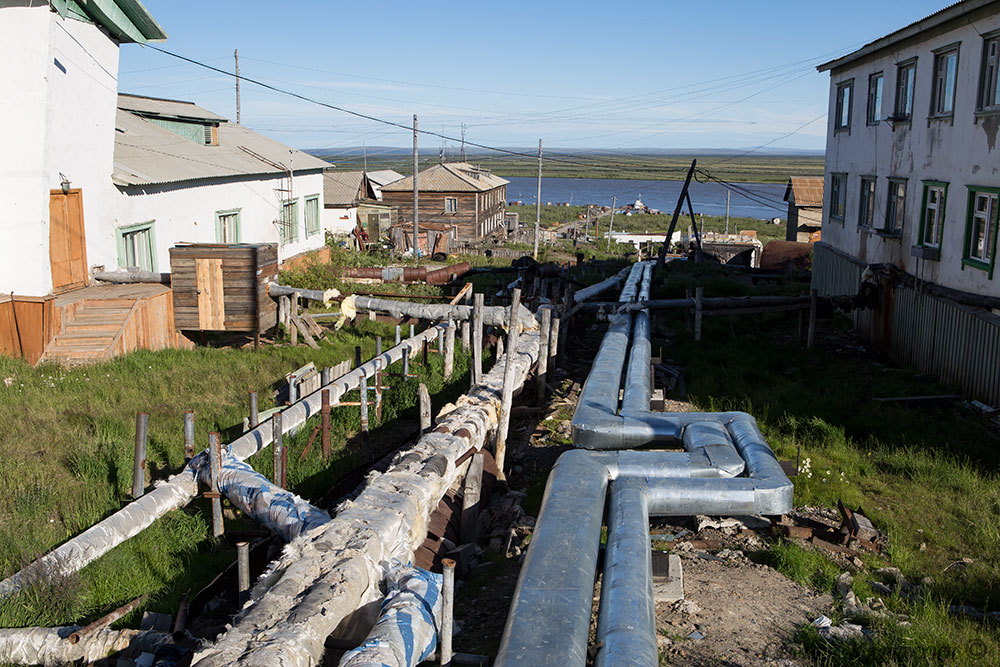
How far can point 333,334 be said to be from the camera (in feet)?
58.8

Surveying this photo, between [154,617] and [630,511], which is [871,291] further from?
[154,617]

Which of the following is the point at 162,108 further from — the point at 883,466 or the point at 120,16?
the point at 883,466

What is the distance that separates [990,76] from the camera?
13.1m

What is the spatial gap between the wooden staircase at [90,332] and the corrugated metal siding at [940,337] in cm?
1430

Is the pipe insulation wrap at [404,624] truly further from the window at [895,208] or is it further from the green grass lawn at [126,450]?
the window at [895,208]

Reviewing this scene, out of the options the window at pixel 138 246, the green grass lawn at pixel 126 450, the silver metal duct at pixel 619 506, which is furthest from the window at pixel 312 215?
the silver metal duct at pixel 619 506

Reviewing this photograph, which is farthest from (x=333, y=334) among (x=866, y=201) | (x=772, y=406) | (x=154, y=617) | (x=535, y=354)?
(x=866, y=201)

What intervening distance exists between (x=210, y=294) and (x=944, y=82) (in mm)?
14791

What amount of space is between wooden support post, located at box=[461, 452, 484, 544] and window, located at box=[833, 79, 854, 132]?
661 inches

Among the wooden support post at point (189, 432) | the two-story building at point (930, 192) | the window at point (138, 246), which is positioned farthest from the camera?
the window at point (138, 246)

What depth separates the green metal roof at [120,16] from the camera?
47.7 feet

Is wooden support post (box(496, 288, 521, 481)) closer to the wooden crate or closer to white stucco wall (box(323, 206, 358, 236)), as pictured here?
the wooden crate

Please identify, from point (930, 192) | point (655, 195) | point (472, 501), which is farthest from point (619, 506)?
point (655, 195)

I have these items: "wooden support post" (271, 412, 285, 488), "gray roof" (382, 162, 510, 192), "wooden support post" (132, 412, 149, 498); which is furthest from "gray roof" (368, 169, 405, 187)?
"wooden support post" (132, 412, 149, 498)
